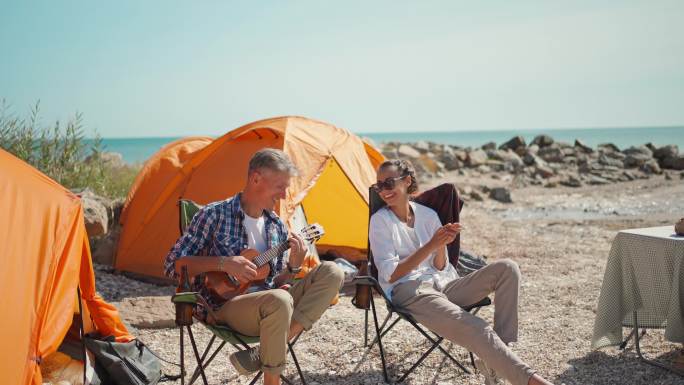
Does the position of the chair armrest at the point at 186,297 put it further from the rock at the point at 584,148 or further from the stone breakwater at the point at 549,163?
the rock at the point at 584,148

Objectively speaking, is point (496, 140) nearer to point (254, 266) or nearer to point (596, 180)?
point (596, 180)

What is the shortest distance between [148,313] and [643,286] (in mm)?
3385

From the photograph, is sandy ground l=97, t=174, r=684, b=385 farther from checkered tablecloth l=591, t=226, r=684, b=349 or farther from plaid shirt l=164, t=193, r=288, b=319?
plaid shirt l=164, t=193, r=288, b=319

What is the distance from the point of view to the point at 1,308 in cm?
261

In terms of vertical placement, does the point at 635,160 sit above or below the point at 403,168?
below

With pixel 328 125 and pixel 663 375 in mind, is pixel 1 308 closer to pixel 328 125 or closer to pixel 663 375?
pixel 663 375

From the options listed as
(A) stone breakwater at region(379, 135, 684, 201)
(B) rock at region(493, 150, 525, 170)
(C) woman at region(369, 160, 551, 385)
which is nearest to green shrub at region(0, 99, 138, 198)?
(C) woman at region(369, 160, 551, 385)

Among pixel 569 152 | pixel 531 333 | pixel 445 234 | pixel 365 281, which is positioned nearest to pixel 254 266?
pixel 365 281

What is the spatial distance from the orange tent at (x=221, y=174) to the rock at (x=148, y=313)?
117 centimetres

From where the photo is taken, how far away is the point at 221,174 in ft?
20.0

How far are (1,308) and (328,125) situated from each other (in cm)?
429

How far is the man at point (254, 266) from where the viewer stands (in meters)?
2.98

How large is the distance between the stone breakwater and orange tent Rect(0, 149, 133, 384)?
1327 cm

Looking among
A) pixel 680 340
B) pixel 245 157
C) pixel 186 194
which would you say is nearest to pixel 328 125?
pixel 245 157
